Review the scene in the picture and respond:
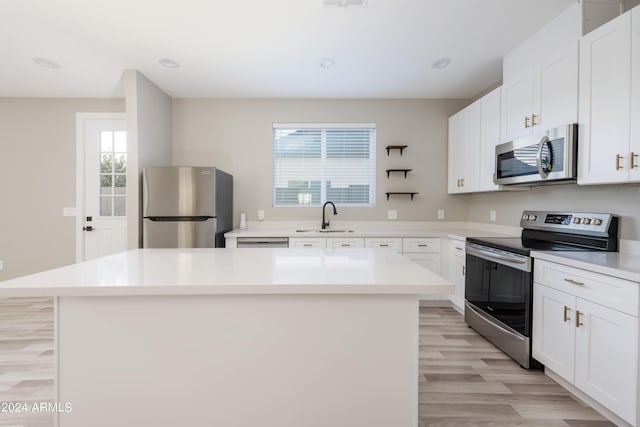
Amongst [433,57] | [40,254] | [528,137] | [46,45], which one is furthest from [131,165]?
[528,137]

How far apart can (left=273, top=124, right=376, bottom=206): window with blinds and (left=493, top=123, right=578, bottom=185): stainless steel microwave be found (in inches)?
70.4

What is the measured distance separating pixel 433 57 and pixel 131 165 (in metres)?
3.29

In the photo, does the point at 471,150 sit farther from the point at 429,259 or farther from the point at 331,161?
the point at 331,161

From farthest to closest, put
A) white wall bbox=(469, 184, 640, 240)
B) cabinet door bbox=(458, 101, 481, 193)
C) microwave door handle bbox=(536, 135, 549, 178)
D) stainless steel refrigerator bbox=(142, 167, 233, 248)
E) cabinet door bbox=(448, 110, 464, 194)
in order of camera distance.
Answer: cabinet door bbox=(448, 110, 464, 194) → cabinet door bbox=(458, 101, 481, 193) → stainless steel refrigerator bbox=(142, 167, 233, 248) → microwave door handle bbox=(536, 135, 549, 178) → white wall bbox=(469, 184, 640, 240)

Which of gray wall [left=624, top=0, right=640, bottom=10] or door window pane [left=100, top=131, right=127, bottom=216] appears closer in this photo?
gray wall [left=624, top=0, right=640, bottom=10]

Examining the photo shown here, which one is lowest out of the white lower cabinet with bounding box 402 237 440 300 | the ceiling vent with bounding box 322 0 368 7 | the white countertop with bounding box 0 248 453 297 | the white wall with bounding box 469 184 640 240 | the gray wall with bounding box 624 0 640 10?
the white lower cabinet with bounding box 402 237 440 300

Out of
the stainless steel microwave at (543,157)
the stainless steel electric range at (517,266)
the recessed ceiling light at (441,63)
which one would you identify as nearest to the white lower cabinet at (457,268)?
the stainless steel electric range at (517,266)

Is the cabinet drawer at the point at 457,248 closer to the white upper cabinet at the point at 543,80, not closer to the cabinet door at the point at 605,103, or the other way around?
the white upper cabinet at the point at 543,80

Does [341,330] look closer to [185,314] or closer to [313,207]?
[185,314]

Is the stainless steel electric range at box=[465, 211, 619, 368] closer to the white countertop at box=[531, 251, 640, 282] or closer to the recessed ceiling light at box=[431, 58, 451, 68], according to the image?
the white countertop at box=[531, 251, 640, 282]

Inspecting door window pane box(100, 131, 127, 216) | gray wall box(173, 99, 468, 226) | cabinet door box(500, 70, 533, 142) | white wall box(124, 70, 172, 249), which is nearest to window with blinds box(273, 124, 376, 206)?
gray wall box(173, 99, 468, 226)

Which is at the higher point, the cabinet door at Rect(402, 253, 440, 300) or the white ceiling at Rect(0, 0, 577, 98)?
the white ceiling at Rect(0, 0, 577, 98)

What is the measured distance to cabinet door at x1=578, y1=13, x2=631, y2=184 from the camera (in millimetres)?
1857

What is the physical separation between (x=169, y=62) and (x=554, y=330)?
13.1 feet
